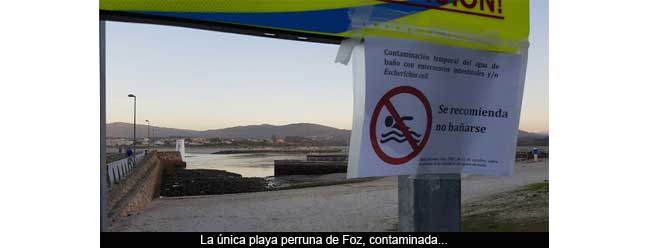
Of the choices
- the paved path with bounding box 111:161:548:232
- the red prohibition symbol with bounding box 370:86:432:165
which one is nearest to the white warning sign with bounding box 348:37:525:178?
the red prohibition symbol with bounding box 370:86:432:165

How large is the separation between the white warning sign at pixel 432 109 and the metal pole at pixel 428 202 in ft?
0.30

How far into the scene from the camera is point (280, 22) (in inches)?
96.7

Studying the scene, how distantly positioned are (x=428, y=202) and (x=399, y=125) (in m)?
0.57

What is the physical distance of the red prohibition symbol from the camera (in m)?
2.69

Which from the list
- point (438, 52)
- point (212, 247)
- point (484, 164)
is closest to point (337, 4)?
point (438, 52)

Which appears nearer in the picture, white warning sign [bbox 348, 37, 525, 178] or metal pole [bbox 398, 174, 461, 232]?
white warning sign [bbox 348, 37, 525, 178]

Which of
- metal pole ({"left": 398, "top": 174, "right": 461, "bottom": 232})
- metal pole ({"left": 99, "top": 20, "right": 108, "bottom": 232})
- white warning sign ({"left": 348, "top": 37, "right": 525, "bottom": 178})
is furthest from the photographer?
metal pole ({"left": 398, "top": 174, "right": 461, "bottom": 232})

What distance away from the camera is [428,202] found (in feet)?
9.90

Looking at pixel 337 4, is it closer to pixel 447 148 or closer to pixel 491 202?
pixel 447 148

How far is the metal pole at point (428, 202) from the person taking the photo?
2996 millimetres
